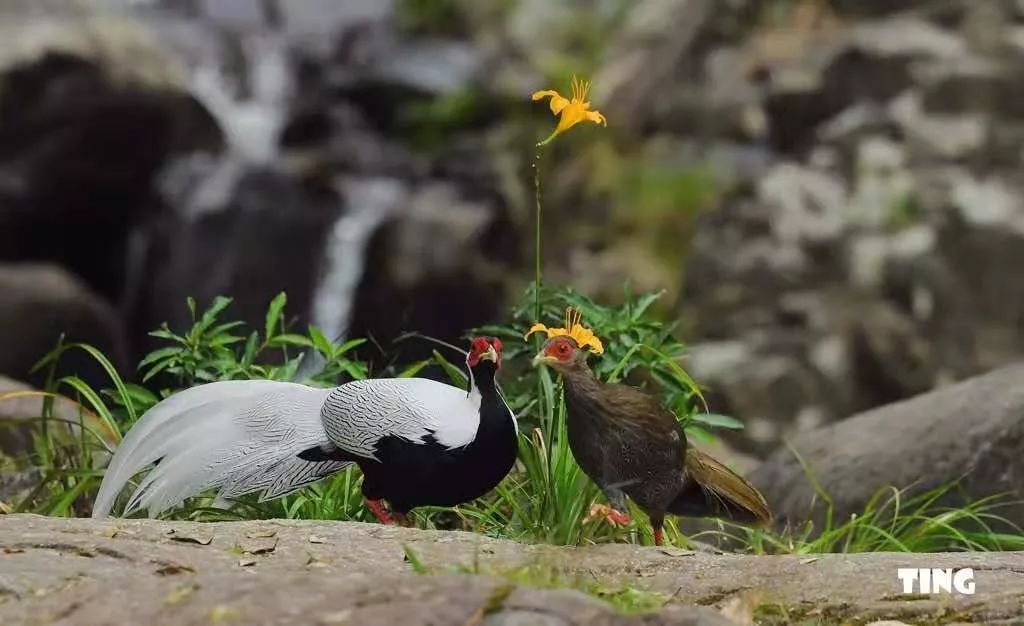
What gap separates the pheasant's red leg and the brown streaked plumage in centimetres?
48

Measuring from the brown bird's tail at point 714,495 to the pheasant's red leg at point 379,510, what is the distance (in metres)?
0.65

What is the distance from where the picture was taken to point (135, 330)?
7754mm

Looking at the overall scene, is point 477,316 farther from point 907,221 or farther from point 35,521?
point 35,521

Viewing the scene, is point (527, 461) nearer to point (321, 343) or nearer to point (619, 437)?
point (619, 437)

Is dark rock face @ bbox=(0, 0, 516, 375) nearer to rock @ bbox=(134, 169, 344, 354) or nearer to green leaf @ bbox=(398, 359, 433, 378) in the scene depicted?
rock @ bbox=(134, 169, 344, 354)

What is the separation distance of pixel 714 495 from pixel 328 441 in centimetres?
89

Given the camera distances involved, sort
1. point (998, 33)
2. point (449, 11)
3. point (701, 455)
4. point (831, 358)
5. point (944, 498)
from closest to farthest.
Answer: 1. point (701, 455)
2. point (944, 498)
3. point (831, 358)
4. point (998, 33)
5. point (449, 11)

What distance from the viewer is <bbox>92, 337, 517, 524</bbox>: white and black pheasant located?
2531mm

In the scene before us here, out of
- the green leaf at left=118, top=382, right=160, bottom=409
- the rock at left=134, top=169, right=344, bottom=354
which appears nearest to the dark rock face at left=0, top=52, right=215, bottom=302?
the rock at left=134, top=169, right=344, bottom=354

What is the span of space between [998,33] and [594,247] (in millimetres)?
2506

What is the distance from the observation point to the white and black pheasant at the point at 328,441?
2531mm

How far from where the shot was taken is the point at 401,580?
185 cm

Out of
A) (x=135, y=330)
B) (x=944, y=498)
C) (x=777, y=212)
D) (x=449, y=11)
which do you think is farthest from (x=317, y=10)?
(x=944, y=498)

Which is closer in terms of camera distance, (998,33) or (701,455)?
(701,455)
